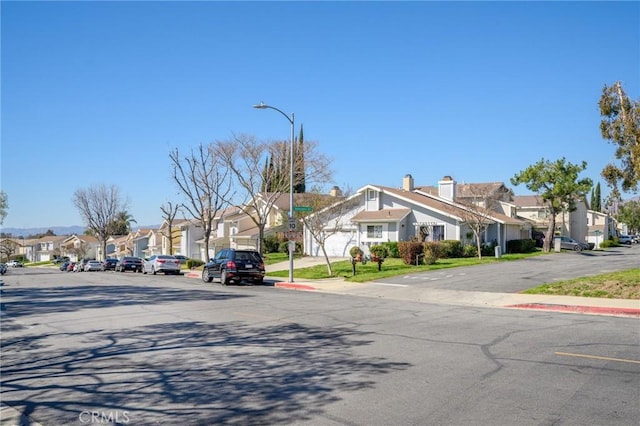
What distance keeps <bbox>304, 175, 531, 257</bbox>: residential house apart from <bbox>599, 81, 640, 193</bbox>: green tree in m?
17.8

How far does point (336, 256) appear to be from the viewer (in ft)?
147

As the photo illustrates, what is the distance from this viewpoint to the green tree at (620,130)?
65.2 feet

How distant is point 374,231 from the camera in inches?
1661

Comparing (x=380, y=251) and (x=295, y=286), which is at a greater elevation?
(x=380, y=251)

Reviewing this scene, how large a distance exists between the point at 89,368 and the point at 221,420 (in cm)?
362

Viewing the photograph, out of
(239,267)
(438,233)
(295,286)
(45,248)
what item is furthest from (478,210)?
(45,248)

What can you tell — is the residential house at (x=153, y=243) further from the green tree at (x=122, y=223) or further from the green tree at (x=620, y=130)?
the green tree at (x=620, y=130)

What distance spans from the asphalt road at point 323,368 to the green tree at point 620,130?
943 centimetres

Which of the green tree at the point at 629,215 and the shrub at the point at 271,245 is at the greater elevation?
the green tree at the point at 629,215

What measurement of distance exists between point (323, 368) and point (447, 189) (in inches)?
1599

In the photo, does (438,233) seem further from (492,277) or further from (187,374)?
(187,374)

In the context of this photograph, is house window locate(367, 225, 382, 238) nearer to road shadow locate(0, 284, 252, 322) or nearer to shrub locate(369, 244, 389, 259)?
shrub locate(369, 244, 389, 259)

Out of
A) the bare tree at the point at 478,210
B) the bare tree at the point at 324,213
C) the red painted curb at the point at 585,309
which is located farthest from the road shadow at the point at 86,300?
the bare tree at the point at 478,210

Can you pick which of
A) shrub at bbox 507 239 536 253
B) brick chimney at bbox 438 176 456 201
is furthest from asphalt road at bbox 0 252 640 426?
shrub at bbox 507 239 536 253
